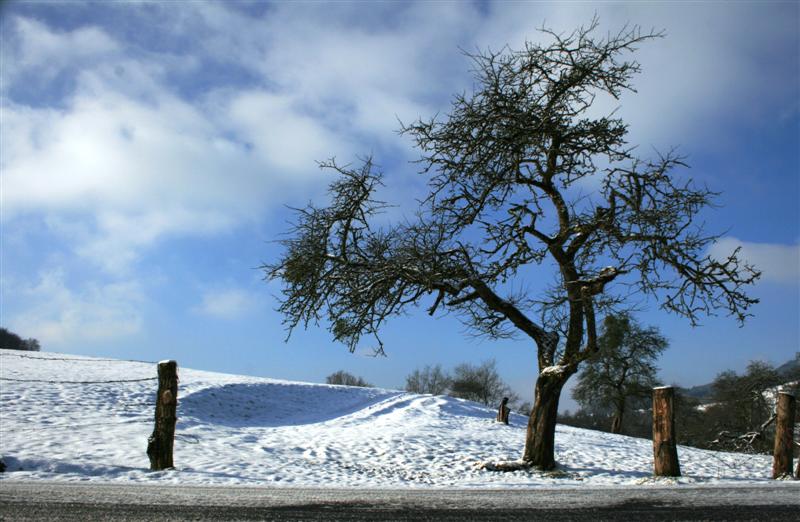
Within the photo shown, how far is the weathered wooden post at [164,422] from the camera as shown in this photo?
10.8 meters

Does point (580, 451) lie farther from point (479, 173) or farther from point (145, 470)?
point (145, 470)

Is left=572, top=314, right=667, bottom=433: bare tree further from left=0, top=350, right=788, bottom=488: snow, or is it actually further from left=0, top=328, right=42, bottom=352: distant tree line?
left=0, top=328, right=42, bottom=352: distant tree line

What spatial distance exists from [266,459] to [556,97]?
11.1 m

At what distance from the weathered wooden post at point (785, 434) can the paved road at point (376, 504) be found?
21.6ft

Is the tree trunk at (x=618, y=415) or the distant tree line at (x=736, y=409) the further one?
the tree trunk at (x=618, y=415)

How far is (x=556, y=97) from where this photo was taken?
489 inches

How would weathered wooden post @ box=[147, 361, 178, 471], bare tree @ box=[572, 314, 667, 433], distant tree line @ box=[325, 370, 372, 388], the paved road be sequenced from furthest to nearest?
distant tree line @ box=[325, 370, 372, 388]
bare tree @ box=[572, 314, 667, 433]
weathered wooden post @ box=[147, 361, 178, 471]
the paved road

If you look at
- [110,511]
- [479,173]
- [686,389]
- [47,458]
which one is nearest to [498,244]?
[479,173]

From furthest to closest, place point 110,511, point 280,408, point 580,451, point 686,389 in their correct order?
point 686,389, point 280,408, point 580,451, point 110,511

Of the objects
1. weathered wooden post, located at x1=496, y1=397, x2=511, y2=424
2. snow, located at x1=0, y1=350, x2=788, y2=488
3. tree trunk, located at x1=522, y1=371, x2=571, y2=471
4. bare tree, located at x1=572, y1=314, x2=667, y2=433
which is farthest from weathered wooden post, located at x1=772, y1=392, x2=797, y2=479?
bare tree, located at x1=572, y1=314, x2=667, y2=433

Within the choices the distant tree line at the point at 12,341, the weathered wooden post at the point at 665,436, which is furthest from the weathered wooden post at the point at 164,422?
the distant tree line at the point at 12,341

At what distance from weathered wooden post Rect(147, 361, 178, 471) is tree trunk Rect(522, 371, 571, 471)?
7.55 metres

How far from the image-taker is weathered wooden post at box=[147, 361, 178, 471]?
425 inches

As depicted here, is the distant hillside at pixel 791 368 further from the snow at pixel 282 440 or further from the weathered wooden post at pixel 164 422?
the weathered wooden post at pixel 164 422
